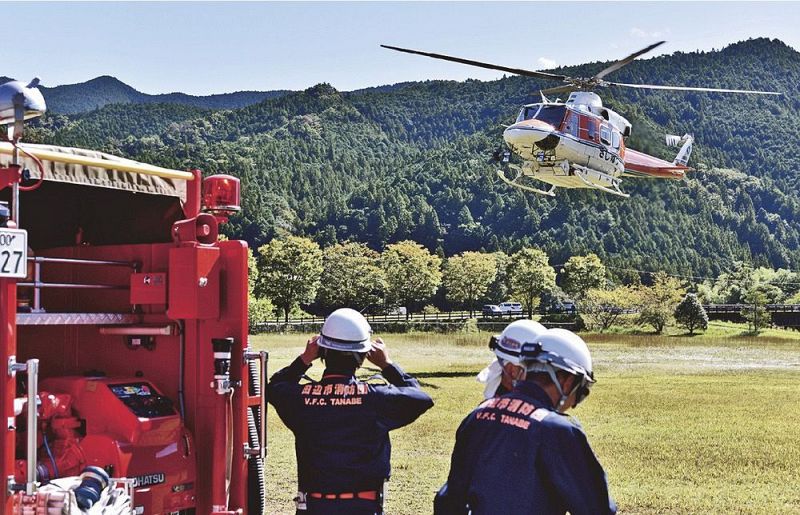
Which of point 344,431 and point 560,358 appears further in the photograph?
point 344,431

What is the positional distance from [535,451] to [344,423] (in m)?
1.67

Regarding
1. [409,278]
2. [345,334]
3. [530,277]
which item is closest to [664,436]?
[345,334]

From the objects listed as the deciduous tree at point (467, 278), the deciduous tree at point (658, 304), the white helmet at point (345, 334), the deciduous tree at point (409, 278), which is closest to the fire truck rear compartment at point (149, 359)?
the white helmet at point (345, 334)

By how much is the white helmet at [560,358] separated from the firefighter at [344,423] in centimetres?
146

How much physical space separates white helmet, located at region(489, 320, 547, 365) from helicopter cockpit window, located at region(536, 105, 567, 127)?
89.7 ft

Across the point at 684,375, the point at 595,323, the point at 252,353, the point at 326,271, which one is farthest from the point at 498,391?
the point at 326,271

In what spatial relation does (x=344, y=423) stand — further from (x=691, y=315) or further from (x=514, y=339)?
(x=691, y=315)

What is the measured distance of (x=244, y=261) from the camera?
5582 millimetres

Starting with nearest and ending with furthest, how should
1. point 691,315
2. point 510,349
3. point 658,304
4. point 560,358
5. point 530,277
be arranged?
1. point 560,358
2. point 510,349
3. point 691,315
4. point 658,304
5. point 530,277

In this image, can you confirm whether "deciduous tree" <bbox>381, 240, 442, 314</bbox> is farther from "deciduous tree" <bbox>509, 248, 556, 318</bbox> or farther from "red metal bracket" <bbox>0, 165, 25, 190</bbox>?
"red metal bracket" <bbox>0, 165, 25, 190</bbox>

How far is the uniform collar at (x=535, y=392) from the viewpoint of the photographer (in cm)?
366

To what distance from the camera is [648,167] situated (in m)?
36.8

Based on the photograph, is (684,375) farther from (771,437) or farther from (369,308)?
(369,308)

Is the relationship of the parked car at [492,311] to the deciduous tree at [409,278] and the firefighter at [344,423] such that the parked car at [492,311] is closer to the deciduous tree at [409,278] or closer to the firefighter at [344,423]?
the deciduous tree at [409,278]
